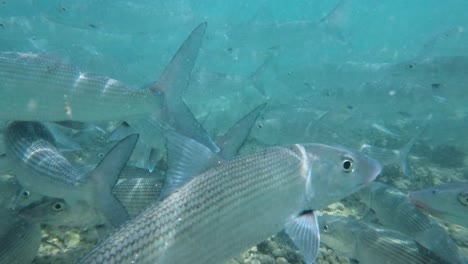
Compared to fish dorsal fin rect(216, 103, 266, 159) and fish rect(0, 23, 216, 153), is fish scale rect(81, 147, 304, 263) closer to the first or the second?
fish dorsal fin rect(216, 103, 266, 159)

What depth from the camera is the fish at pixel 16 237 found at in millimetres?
3453

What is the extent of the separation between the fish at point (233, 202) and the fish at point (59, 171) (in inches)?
36.0

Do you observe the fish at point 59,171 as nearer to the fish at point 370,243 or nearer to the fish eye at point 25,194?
the fish eye at point 25,194

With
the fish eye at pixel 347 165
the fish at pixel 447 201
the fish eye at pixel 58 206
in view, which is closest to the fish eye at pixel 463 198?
the fish at pixel 447 201

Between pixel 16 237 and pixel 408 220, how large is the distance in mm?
5085

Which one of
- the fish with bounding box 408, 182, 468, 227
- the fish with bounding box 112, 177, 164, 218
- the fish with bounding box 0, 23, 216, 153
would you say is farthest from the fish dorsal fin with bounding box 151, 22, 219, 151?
the fish with bounding box 408, 182, 468, 227

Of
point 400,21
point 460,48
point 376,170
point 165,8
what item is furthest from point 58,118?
point 400,21

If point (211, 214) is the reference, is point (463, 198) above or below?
below

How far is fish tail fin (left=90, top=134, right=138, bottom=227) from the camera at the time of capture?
317 centimetres

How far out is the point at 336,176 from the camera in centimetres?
296

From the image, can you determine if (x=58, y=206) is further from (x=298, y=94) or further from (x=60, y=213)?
(x=298, y=94)

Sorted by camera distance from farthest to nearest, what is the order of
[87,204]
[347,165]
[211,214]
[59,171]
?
1. [59,171]
2. [87,204]
3. [347,165]
4. [211,214]

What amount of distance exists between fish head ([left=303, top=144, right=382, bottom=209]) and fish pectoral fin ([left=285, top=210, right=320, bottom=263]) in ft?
0.52

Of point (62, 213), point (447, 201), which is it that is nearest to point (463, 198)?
point (447, 201)
